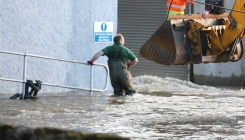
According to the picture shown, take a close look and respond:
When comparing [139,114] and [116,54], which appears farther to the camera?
[116,54]

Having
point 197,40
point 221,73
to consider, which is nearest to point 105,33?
point 197,40

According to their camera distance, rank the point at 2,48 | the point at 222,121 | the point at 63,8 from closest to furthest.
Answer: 1. the point at 222,121
2. the point at 2,48
3. the point at 63,8

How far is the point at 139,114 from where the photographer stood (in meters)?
10.0

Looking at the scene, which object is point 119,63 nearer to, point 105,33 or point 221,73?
point 105,33

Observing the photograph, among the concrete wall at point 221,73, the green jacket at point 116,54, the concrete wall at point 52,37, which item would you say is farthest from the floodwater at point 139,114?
the concrete wall at point 221,73

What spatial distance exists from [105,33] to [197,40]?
321cm

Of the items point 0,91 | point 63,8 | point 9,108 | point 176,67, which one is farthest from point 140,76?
point 9,108

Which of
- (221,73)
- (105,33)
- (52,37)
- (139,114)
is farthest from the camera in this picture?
(221,73)

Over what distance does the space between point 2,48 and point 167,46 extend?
3.57m

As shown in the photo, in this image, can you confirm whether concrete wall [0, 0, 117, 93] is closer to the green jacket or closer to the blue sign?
the blue sign

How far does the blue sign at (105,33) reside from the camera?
579 inches

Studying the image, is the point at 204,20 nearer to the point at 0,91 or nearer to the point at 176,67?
the point at 0,91

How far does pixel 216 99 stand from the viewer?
1323 centimetres

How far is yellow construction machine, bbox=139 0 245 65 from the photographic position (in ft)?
39.9
